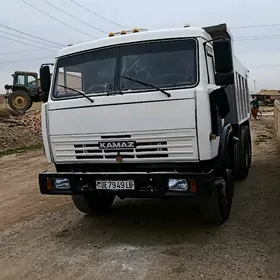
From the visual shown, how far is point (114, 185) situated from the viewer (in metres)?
5.29

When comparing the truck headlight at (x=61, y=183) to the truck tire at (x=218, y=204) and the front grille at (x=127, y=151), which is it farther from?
the truck tire at (x=218, y=204)

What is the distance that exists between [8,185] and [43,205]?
2.56m

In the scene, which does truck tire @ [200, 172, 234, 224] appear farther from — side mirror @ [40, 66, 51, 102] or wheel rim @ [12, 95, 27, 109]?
wheel rim @ [12, 95, 27, 109]

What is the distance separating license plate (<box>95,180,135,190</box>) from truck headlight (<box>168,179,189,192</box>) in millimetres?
466

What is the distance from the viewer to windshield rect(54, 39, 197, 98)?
5.25 meters

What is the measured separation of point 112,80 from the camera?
5500 mm

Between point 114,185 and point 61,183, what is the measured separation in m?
0.73

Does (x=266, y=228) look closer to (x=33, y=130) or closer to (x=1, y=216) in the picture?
(x=1, y=216)

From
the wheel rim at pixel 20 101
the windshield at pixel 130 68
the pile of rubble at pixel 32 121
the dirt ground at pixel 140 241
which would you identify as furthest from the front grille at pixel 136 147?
the wheel rim at pixel 20 101

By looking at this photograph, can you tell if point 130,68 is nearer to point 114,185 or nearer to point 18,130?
point 114,185

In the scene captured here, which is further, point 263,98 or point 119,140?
point 263,98

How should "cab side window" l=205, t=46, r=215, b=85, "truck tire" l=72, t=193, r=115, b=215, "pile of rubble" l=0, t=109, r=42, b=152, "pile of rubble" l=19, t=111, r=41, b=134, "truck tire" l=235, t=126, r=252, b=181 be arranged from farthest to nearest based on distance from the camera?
"pile of rubble" l=19, t=111, r=41, b=134
"pile of rubble" l=0, t=109, r=42, b=152
"truck tire" l=235, t=126, r=252, b=181
"truck tire" l=72, t=193, r=115, b=215
"cab side window" l=205, t=46, r=215, b=85

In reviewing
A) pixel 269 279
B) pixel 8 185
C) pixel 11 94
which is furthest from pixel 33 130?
pixel 269 279

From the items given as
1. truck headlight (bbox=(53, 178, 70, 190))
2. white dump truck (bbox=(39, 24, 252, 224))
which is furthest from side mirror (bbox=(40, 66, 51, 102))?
truck headlight (bbox=(53, 178, 70, 190))
